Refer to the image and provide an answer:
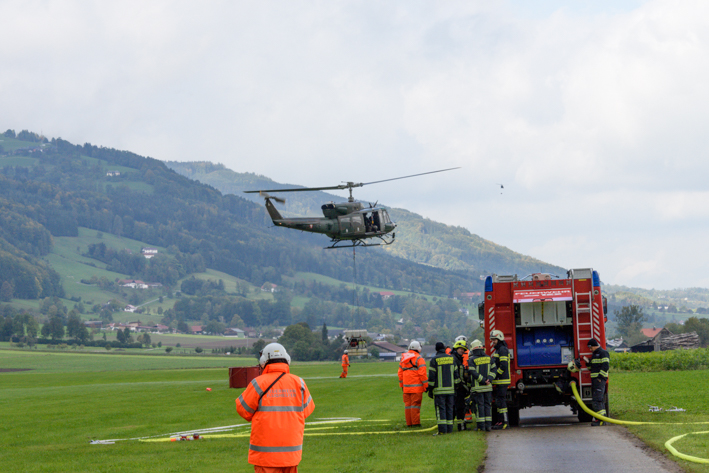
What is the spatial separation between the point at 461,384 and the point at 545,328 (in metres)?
2.81

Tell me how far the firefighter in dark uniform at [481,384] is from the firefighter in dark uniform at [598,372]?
97.1 inches

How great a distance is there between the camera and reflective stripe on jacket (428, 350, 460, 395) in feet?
58.3

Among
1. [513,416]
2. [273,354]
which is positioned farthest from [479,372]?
[273,354]

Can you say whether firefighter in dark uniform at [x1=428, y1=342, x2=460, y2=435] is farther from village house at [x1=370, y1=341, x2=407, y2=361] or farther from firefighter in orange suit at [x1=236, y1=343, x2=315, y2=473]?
village house at [x1=370, y1=341, x2=407, y2=361]

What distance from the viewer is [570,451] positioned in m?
13.9

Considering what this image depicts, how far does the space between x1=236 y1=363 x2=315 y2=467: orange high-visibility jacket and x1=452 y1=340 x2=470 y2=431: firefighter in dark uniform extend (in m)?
9.82

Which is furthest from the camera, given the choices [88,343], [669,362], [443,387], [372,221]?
[88,343]

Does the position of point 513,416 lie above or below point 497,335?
below

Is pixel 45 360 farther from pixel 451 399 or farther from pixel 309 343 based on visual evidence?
pixel 451 399

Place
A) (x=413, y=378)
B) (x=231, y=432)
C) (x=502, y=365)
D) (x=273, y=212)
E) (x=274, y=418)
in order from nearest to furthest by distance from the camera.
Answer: (x=274, y=418)
(x=502, y=365)
(x=413, y=378)
(x=231, y=432)
(x=273, y=212)

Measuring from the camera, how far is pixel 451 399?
58.5 ft

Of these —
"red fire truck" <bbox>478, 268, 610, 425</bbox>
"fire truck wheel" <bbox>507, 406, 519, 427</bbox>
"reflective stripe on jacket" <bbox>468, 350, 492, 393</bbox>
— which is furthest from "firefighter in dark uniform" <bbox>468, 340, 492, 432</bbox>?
"fire truck wheel" <bbox>507, 406, 519, 427</bbox>

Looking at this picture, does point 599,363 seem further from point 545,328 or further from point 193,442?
point 193,442

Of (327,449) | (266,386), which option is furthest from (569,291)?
(266,386)
